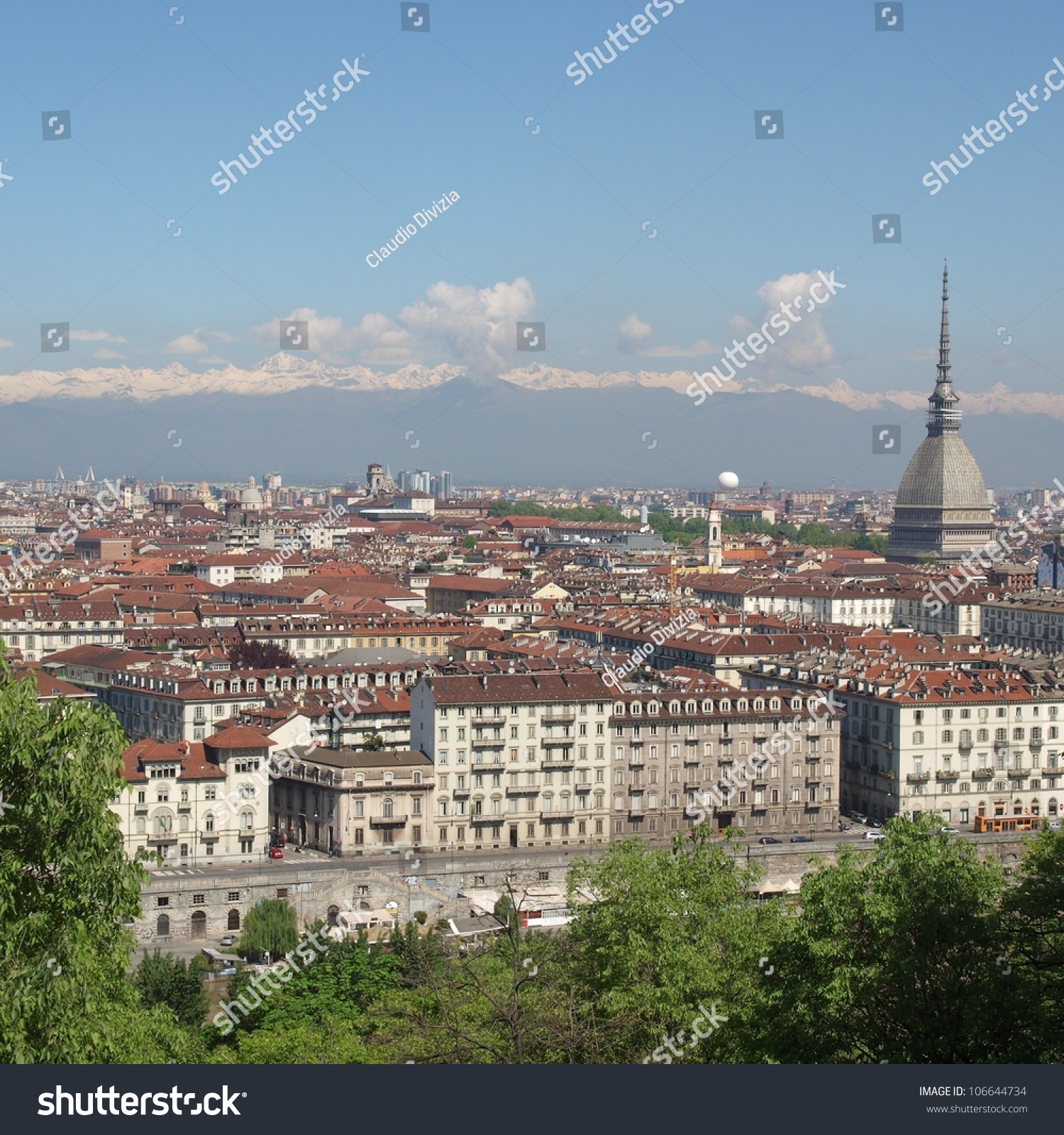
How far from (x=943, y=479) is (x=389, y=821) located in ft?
248

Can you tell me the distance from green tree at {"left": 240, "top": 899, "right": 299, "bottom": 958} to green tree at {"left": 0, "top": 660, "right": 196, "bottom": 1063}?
1657cm

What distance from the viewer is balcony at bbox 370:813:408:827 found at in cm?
3091

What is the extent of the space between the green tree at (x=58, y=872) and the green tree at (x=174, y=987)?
1215 centimetres

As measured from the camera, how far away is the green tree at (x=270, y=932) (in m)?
25.6

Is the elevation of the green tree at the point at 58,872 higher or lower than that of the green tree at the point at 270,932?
higher

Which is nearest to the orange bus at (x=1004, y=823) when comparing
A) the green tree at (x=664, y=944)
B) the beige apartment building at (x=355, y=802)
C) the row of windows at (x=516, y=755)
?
the row of windows at (x=516, y=755)

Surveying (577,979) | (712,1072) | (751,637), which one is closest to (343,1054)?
(577,979)

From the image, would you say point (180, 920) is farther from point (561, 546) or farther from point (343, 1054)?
point (561, 546)

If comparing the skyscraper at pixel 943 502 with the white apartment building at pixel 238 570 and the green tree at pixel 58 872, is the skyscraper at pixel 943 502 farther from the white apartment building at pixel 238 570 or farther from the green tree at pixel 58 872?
the green tree at pixel 58 872

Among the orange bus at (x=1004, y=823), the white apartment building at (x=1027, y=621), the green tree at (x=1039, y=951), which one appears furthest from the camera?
the white apartment building at (x=1027, y=621)

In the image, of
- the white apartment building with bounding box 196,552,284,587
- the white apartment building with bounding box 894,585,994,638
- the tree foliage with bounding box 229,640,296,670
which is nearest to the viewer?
the tree foliage with bounding box 229,640,296,670

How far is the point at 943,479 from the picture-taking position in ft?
332

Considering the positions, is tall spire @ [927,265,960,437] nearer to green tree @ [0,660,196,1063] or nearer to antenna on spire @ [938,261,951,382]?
antenna on spire @ [938,261,951,382]

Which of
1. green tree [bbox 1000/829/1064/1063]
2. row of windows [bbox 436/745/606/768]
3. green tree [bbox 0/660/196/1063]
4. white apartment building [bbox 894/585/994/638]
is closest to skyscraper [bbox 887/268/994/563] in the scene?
white apartment building [bbox 894/585/994/638]
